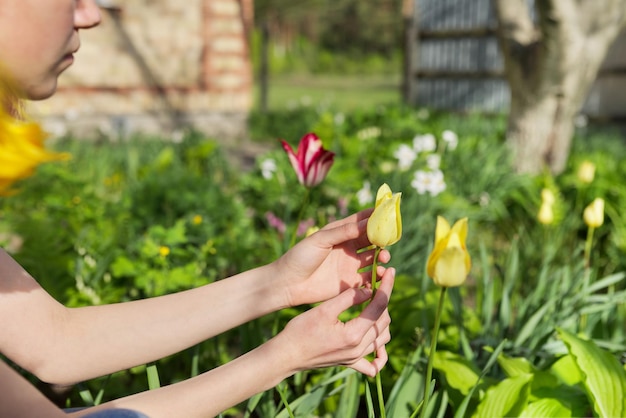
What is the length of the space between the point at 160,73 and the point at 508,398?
A: 708 cm

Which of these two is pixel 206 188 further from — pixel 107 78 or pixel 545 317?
pixel 107 78

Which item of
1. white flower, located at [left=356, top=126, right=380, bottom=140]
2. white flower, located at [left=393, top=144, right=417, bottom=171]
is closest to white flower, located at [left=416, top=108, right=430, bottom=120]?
white flower, located at [left=356, top=126, right=380, bottom=140]

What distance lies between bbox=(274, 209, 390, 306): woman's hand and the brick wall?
5887 mm

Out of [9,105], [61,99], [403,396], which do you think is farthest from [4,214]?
[61,99]

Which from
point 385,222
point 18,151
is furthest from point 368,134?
point 18,151

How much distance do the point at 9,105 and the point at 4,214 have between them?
287cm

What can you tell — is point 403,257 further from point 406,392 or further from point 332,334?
point 332,334

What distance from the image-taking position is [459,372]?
5.59ft

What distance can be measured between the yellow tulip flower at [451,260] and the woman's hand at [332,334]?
128 millimetres

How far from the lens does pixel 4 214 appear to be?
11.3 feet

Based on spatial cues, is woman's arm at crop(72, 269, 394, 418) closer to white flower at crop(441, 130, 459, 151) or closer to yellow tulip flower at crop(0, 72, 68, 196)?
yellow tulip flower at crop(0, 72, 68, 196)

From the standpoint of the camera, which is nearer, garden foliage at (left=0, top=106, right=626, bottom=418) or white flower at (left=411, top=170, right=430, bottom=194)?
garden foliage at (left=0, top=106, right=626, bottom=418)

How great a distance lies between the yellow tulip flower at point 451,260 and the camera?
1.02m

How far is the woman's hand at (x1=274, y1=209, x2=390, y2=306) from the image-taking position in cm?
133
